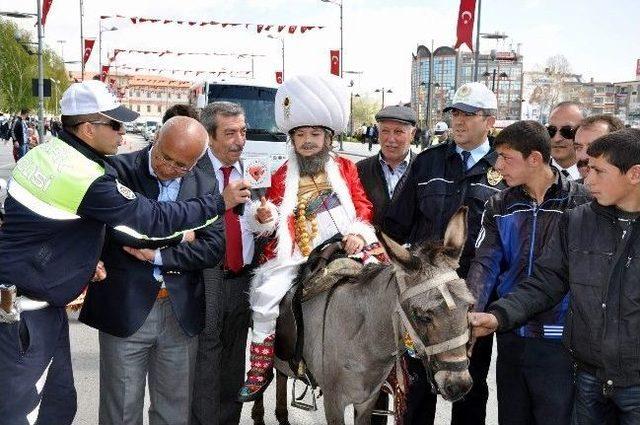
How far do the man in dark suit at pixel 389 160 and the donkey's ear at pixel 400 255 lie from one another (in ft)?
6.89

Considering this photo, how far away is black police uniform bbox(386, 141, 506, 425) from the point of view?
4.32 m

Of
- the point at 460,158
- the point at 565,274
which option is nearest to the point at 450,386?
the point at 565,274

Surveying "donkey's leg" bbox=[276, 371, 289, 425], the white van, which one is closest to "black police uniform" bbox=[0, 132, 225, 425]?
"donkey's leg" bbox=[276, 371, 289, 425]

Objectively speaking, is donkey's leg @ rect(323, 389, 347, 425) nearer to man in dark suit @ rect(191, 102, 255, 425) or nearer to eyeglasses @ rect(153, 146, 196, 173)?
man in dark suit @ rect(191, 102, 255, 425)

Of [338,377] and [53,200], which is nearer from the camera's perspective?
[53,200]

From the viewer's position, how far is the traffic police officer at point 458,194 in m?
4.34

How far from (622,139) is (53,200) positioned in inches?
106

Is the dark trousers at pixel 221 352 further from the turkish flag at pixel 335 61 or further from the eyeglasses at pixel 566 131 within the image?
the turkish flag at pixel 335 61

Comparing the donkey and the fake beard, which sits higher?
the fake beard

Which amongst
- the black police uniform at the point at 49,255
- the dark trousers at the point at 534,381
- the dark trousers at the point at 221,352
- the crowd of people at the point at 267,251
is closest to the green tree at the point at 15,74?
the dark trousers at the point at 221,352

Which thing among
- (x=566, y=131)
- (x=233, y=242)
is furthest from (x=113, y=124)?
(x=566, y=131)

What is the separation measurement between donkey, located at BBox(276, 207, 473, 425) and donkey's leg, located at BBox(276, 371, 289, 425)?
0.66 meters

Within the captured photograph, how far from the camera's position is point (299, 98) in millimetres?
4336

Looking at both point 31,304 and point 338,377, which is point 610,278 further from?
point 31,304
